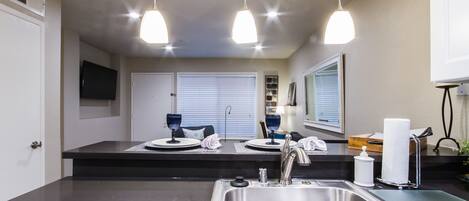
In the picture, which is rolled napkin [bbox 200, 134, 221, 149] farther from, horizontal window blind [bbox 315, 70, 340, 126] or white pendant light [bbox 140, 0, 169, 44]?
horizontal window blind [bbox 315, 70, 340, 126]

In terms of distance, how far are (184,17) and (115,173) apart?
214cm

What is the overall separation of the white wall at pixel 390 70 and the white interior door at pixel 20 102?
283 cm

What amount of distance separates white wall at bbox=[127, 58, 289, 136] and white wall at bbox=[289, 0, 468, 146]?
2.67m

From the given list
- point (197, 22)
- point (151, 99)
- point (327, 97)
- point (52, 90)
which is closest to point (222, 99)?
point (151, 99)

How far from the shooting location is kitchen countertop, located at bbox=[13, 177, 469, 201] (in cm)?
96

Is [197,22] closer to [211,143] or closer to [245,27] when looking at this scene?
[245,27]

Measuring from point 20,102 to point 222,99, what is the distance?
377cm

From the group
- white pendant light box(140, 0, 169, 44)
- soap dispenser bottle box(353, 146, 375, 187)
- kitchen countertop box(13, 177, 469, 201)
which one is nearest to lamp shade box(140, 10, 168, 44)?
white pendant light box(140, 0, 169, 44)

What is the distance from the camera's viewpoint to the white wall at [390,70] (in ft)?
4.67

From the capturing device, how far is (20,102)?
6.45 feet

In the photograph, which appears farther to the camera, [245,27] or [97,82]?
[97,82]

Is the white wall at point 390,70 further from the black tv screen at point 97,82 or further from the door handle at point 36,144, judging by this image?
the black tv screen at point 97,82

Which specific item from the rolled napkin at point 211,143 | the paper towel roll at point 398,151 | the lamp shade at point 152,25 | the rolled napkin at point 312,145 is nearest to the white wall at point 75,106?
the lamp shade at point 152,25

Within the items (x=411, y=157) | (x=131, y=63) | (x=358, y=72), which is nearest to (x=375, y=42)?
(x=358, y=72)
